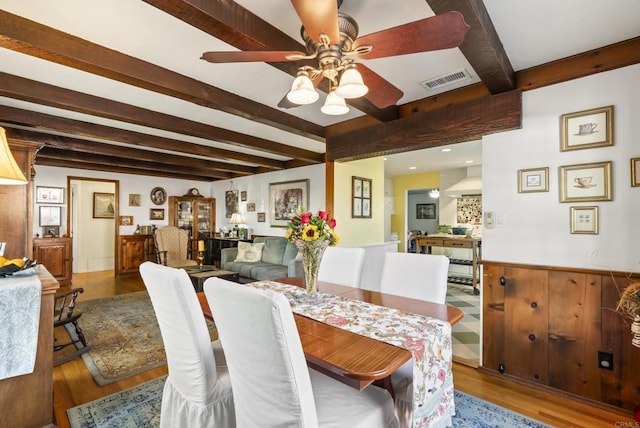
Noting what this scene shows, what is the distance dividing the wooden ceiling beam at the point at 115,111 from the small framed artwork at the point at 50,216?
442 cm

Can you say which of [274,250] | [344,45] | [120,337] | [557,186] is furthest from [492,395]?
[274,250]

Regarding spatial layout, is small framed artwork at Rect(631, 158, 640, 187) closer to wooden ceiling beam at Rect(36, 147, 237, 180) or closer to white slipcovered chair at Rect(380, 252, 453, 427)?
white slipcovered chair at Rect(380, 252, 453, 427)

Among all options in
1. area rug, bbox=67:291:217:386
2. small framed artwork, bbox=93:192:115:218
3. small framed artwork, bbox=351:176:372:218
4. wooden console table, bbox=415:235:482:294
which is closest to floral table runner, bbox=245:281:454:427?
area rug, bbox=67:291:217:386

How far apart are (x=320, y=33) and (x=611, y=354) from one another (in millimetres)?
2736

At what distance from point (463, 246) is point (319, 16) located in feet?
17.7

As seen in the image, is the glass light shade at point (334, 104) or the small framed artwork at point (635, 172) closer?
the glass light shade at point (334, 104)

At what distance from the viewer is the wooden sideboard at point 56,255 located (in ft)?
17.3

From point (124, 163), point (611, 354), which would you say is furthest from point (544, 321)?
point (124, 163)

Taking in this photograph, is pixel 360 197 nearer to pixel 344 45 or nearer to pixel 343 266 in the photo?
pixel 343 266

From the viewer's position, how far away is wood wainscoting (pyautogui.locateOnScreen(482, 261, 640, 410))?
6.59ft

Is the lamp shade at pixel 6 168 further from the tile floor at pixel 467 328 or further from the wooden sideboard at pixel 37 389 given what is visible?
the tile floor at pixel 467 328

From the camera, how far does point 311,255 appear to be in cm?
191

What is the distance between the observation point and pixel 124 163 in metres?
5.49

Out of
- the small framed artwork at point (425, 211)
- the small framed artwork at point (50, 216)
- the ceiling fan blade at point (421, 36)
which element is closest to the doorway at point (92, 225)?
the small framed artwork at point (50, 216)
